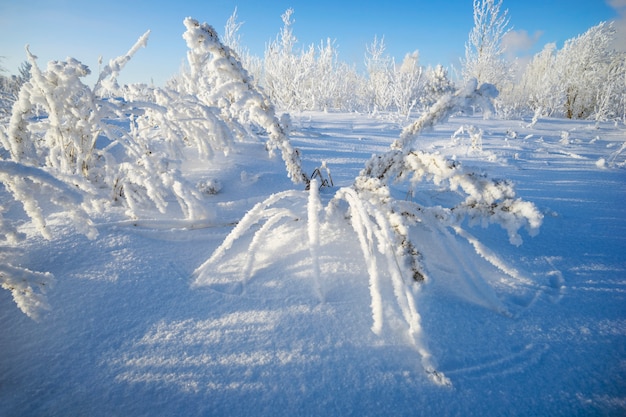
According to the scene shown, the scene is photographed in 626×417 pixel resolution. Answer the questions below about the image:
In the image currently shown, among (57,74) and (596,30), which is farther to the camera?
(596,30)

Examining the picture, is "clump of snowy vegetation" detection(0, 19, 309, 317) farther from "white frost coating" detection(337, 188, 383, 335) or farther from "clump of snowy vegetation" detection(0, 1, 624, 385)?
"white frost coating" detection(337, 188, 383, 335)

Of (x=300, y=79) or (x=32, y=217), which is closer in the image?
(x=32, y=217)

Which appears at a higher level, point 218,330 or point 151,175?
point 151,175

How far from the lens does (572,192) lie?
1.93m

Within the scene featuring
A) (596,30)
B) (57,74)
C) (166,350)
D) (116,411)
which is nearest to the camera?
(116,411)

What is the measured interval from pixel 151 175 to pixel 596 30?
18.4 meters

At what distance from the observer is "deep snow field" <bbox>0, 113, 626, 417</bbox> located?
1.85 ft

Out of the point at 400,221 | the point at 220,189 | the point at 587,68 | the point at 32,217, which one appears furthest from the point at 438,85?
the point at 32,217

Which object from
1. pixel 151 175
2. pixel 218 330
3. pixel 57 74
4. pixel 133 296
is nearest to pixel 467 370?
pixel 218 330

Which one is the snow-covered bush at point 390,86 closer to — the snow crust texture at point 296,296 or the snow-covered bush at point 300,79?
the snow-covered bush at point 300,79

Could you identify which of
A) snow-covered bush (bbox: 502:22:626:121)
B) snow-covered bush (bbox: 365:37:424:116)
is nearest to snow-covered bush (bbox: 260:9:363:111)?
snow-covered bush (bbox: 365:37:424:116)

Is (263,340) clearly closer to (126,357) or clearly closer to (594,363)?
(126,357)

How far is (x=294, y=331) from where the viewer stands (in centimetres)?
70

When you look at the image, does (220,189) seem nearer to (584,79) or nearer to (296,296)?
(296,296)
